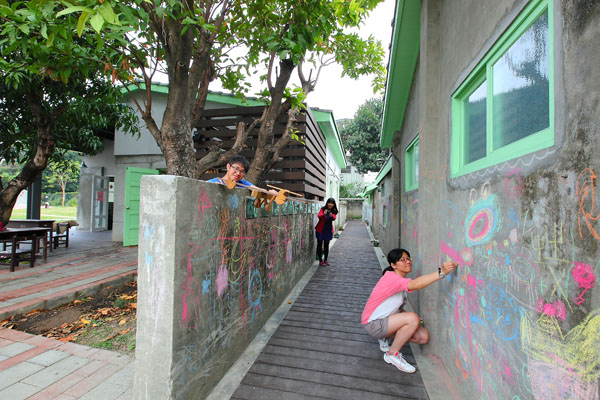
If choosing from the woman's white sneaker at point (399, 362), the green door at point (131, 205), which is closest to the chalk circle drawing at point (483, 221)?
the woman's white sneaker at point (399, 362)

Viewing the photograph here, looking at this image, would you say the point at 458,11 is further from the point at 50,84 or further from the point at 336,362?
the point at 50,84

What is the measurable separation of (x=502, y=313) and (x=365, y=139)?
24.1m

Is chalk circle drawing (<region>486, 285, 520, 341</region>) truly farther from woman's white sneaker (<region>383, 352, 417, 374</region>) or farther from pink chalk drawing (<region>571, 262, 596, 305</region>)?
woman's white sneaker (<region>383, 352, 417, 374</region>)

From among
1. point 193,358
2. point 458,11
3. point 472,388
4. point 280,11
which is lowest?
point 472,388

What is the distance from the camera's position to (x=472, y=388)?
7.34 feet

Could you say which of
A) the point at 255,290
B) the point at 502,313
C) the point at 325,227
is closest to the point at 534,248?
the point at 502,313

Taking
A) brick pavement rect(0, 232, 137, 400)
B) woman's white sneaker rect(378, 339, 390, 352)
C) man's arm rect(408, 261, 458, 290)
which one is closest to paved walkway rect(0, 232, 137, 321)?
brick pavement rect(0, 232, 137, 400)

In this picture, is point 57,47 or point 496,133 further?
point 57,47

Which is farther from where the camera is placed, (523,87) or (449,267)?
(449,267)

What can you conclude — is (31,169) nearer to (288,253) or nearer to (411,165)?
(288,253)

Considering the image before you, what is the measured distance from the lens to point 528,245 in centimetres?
157

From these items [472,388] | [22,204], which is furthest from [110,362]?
[22,204]

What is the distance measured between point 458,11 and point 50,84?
9102 mm

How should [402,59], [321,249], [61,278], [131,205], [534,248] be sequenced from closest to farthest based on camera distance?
[534,248] < [402,59] < [61,278] < [321,249] < [131,205]
